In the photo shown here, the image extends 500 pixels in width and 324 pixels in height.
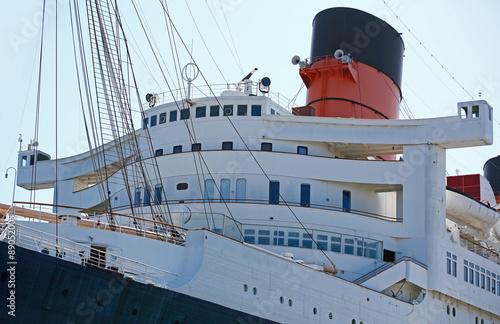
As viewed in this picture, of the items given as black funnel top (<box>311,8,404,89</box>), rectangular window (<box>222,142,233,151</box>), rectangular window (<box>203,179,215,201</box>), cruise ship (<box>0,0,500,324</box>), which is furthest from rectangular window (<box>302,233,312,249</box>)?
black funnel top (<box>311,8,404,89</box>)

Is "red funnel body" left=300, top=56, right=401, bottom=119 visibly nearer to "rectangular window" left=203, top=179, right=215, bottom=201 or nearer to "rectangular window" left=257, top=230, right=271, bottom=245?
"rectangular window" left=203, top=179, right=215, bottom=201

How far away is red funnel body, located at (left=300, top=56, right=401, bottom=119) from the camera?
35.9 m

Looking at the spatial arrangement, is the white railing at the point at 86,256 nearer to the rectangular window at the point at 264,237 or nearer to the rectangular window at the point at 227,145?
the rectangular window at the point at 264,237

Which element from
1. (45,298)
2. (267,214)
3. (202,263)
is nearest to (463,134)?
(267,214)

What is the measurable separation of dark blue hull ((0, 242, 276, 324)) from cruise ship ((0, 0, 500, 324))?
0.21 feet

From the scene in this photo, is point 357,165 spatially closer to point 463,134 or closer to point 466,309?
point 463,134

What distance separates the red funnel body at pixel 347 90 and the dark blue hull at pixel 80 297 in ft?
55.3

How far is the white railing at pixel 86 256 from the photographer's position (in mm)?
19594

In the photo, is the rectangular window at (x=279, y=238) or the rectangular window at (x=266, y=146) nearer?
the rectangular window at (x=279, y=238)

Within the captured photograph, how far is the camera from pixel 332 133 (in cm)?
3141

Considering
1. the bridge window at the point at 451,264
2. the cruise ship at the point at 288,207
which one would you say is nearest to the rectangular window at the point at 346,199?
the cruise ship at the point at 288,207

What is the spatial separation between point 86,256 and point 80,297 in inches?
82.2

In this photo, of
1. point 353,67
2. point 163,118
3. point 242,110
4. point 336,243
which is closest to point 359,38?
point 353,67

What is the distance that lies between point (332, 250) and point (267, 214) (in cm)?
270
